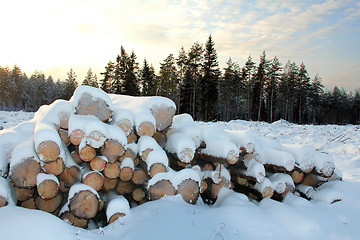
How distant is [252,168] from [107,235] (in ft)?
9.68

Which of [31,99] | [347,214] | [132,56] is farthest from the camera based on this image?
[31,99]

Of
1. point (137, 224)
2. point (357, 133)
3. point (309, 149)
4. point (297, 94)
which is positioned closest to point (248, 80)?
point (297, 94)

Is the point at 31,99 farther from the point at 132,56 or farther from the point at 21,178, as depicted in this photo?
the point at 21,178

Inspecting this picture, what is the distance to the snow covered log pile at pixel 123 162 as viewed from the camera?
316 cm

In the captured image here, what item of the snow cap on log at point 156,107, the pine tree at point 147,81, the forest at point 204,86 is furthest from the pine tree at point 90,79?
the snow cap on log at point 156,107

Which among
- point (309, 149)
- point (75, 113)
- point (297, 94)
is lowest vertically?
point (309, 149)

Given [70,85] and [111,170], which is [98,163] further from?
[70,85]

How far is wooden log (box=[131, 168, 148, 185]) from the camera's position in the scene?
3949mm

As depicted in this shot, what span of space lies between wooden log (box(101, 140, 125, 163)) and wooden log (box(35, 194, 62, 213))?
3.34ft

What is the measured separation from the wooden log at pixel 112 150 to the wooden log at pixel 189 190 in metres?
1.25

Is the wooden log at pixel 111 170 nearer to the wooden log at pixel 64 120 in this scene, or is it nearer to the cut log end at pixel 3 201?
the wooden log at pixel 64 120

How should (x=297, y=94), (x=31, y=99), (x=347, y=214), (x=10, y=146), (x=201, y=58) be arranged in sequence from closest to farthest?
(x=10, y=146), (x=347, y=214), (x=201, y=58), (x=297, y=94), (x=31, y=99)

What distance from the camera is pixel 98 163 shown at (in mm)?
3434

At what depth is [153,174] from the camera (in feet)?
12.3
